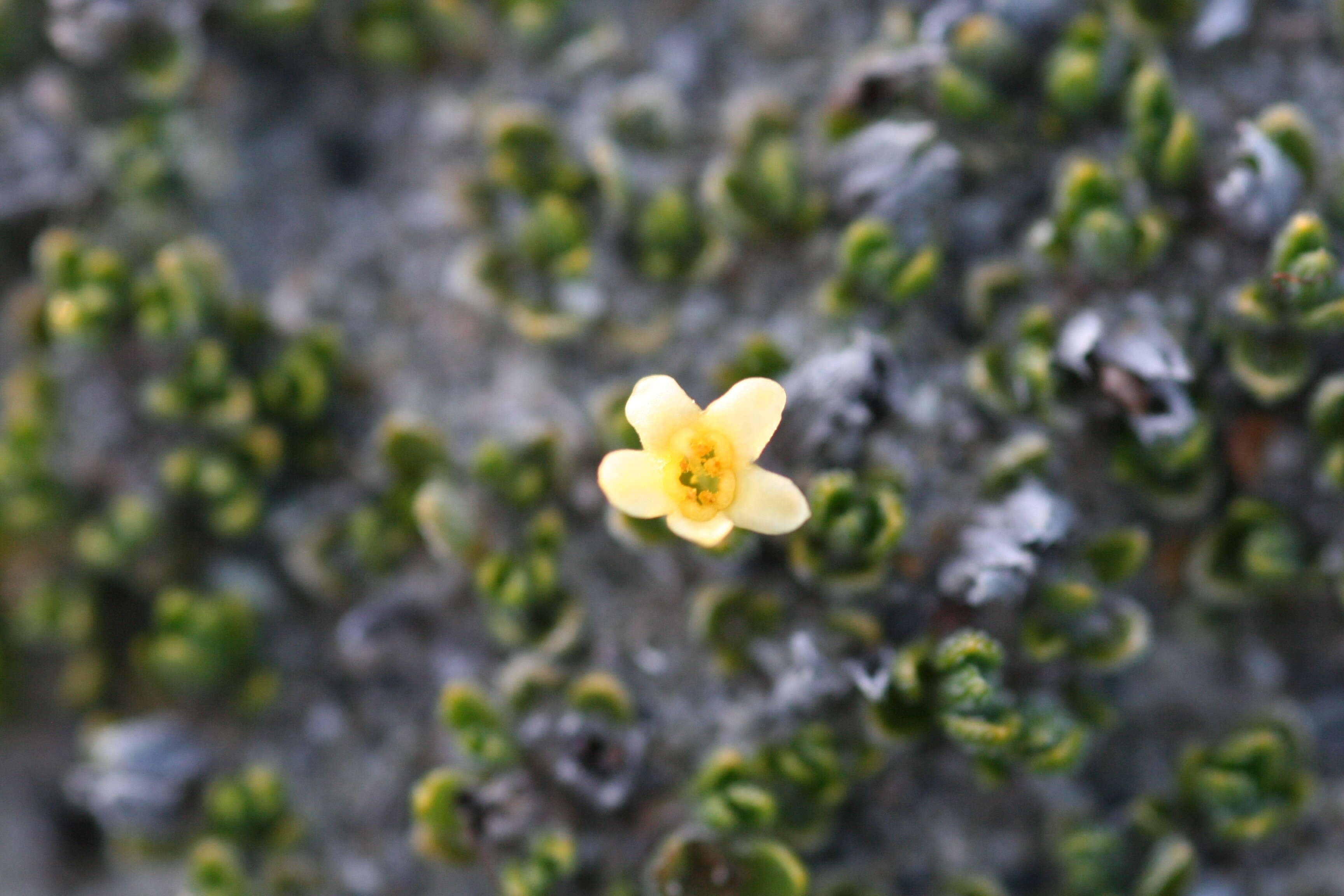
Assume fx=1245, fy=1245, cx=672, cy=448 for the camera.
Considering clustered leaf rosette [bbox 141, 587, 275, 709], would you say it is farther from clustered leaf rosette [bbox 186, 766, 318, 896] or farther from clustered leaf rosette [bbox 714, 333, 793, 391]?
clustered leaf rosette [bbox 714, 333, 793, 391]

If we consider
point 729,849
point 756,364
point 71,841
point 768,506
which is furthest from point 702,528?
point 71,841

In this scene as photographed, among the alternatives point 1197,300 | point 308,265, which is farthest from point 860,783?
point 308,265

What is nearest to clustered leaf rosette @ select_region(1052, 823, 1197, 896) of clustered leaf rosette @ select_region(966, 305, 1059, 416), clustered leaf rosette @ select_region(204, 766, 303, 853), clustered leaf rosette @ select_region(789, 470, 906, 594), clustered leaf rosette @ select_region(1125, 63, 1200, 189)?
clustered leaf rosette @ select_region(789, 470, 906, 594)

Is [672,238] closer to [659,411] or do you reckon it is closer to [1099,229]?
[659,411]

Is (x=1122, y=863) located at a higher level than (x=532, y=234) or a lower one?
lower

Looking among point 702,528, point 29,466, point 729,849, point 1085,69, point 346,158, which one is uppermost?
point 346,158

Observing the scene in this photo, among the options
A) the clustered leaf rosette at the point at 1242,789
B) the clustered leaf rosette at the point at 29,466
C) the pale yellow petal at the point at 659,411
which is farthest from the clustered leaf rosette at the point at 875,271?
the clustered leaf rosette at the point at 29,466

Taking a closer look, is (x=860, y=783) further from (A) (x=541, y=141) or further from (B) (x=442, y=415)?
(A) (x=541, y=141)

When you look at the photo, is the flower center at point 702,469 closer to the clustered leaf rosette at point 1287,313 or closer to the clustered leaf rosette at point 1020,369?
the clustered leaf rosette at point 1020,369

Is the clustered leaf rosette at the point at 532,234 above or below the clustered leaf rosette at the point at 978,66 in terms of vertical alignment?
above
